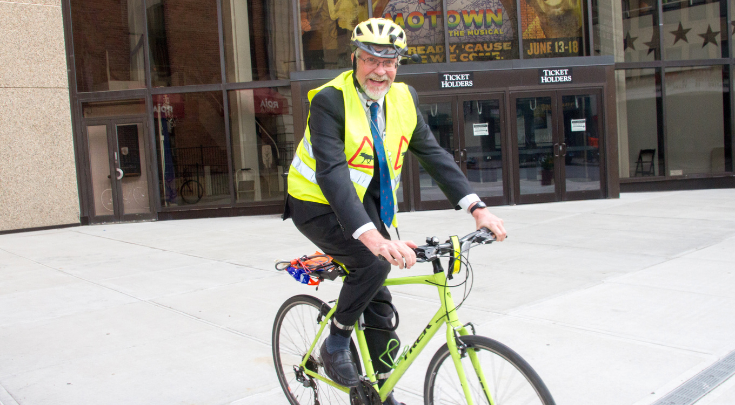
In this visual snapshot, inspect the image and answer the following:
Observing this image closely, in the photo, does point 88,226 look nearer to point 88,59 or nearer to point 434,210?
point 88,59

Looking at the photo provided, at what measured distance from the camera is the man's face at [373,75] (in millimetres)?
2668

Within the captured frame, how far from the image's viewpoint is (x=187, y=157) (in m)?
12.8

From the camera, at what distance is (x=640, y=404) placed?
3240 millimetres

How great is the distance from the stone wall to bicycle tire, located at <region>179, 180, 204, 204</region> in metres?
1.97

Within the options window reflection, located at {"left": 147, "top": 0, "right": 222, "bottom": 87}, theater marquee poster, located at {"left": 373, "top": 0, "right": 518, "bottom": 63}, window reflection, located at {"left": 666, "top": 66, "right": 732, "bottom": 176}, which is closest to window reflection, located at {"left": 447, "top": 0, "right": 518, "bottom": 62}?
theater marquee poster, located at {"left": 373, "top": 0, "right": 518, "bottom": 63}

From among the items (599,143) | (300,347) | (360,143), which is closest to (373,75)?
(360,143)

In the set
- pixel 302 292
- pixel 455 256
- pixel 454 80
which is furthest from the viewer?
pixel 454 80

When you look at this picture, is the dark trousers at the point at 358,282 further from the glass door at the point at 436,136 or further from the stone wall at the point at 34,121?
the stone wall at the point at 34,121

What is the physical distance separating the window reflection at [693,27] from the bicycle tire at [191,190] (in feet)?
33.3

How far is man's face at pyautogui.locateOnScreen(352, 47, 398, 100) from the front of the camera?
8.75ft

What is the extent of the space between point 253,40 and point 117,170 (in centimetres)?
371

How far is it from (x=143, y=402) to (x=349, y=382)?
1425 millimetres

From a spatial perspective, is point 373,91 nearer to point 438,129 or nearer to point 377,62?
point 377,62

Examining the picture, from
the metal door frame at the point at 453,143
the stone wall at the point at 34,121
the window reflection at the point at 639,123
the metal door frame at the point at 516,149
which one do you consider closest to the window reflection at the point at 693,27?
the window reflection at the point at 639,123
